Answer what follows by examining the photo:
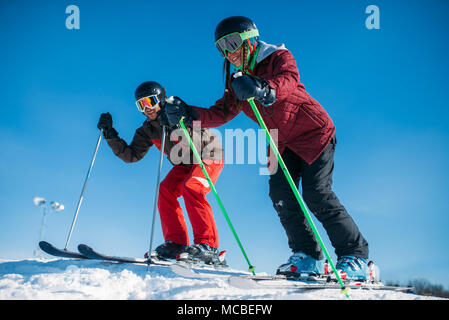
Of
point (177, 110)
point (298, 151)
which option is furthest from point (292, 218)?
point (177, 110)

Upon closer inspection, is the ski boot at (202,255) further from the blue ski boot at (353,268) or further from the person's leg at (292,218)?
the blue ski boot at (353,268)

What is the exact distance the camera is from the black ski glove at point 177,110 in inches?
126

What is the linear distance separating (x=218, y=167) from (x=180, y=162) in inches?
20.2

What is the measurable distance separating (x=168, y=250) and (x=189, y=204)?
2.12 feet

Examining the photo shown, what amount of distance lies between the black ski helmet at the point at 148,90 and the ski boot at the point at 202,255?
6.58 feet

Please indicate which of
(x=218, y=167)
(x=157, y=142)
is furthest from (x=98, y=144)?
(x=218, y=167)

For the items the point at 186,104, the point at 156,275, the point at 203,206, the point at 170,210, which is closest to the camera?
the point at 156,275

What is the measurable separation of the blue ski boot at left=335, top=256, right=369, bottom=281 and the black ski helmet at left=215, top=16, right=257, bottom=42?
7.64 feet

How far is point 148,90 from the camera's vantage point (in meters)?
4.42

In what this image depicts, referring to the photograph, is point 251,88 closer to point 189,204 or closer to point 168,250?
point 189,204

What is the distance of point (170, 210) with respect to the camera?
14.1 ft

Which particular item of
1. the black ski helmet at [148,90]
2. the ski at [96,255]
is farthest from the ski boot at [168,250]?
the black ski helmet at [148,90]
